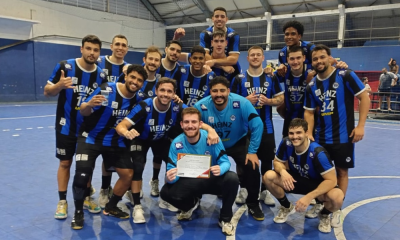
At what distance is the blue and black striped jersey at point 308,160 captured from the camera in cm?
382

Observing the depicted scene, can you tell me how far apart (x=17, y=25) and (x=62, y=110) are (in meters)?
17.1

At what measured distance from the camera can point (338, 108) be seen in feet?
13.8

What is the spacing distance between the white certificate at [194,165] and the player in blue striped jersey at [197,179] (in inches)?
2.0

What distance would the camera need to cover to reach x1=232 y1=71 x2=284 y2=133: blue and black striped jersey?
15.6ft

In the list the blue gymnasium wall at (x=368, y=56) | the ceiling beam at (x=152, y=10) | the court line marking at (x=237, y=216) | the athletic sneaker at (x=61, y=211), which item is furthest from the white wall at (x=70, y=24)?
the court line marking at (x=237, y=216)

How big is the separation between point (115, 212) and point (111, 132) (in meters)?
1.06

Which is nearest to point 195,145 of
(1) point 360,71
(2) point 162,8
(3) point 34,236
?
(3) point 34,236

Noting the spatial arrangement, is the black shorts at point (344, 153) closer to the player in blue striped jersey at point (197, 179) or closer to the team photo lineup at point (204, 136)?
the team photo lineup at point (204, 136)

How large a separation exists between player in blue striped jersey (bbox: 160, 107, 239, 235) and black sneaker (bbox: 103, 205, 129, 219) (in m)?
0.67

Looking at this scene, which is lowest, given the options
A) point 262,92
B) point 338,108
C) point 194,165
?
point 194,165

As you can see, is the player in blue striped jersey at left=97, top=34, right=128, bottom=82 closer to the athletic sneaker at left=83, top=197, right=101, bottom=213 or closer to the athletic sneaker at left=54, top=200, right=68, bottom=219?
the athletic sneaker at left=83, top=197, right=101, bottom=213

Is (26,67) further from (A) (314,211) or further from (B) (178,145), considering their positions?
(A) (314,211)

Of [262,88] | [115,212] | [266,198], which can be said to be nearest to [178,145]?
[115,212]

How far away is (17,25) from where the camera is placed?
1809 centimetres
